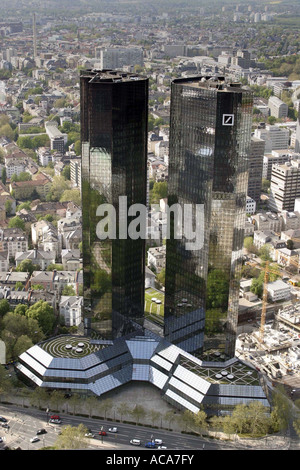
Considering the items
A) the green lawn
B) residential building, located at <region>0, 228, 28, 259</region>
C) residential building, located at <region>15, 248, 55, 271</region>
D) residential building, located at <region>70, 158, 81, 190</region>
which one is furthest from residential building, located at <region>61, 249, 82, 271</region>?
residential building, located at <region>70, 158, 81, 190</region>

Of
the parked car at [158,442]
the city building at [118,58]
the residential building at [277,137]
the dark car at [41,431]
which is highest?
the city building at [118,58]

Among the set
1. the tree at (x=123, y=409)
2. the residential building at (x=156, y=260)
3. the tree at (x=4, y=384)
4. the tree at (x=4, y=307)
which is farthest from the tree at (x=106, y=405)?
the residential building at (x=156, y=260)

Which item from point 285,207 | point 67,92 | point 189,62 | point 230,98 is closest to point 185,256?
point 230,98

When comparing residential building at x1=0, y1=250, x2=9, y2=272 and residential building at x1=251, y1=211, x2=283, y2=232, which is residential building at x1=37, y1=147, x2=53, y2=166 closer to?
residential building at x1=251, y1=211, x2=283, y2=232

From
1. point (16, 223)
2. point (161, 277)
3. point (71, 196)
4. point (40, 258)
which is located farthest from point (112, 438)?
point (71, 196)

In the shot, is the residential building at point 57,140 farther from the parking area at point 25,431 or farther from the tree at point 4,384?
the parking area at point 25,431

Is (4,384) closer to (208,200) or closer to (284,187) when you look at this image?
(208,200)

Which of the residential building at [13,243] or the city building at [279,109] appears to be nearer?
the residential building at [13,243]
